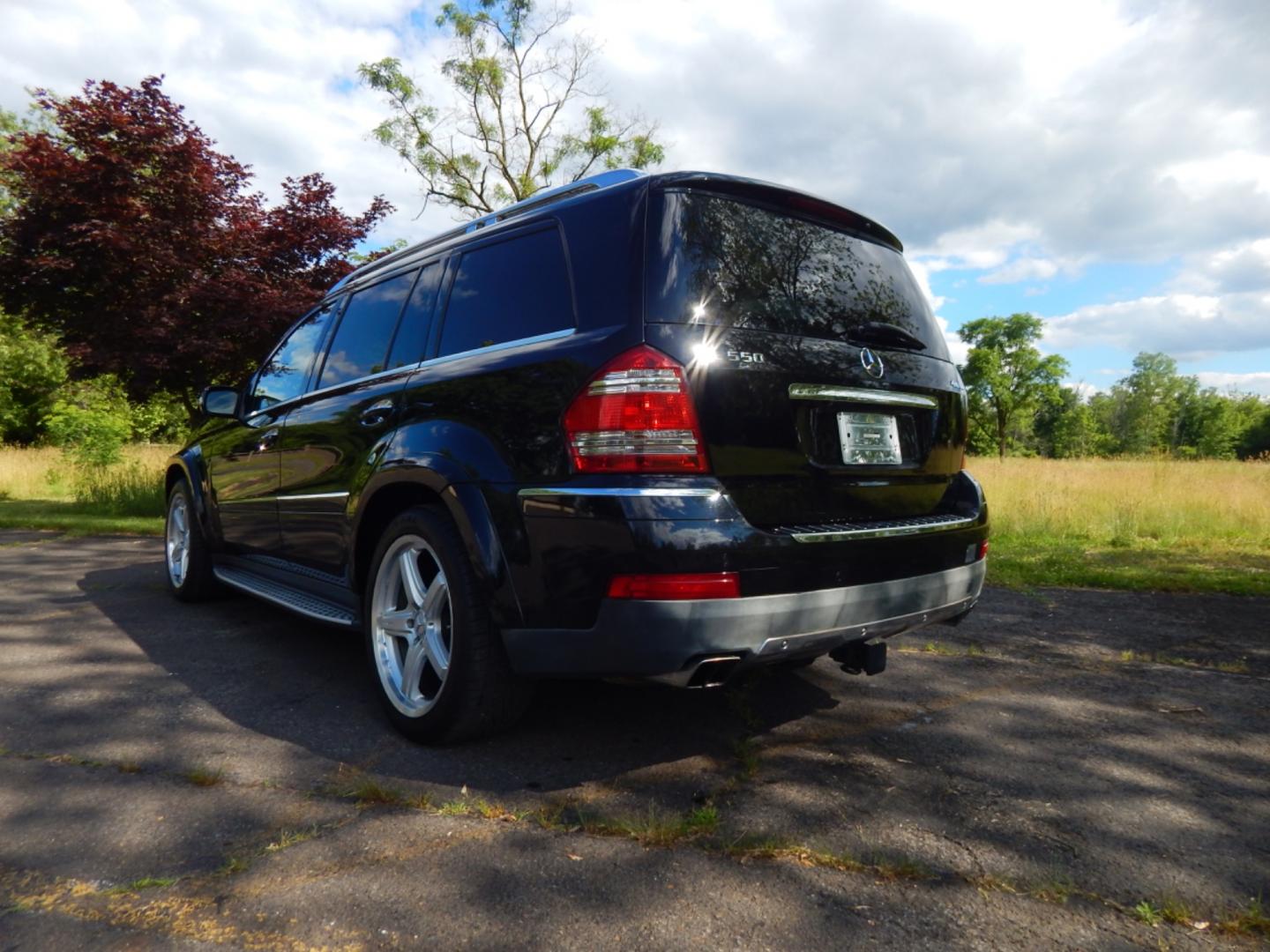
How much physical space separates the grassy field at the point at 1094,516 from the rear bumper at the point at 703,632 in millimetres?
4072

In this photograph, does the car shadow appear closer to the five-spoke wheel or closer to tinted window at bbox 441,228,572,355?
the five-spoke wheel

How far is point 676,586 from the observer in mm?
2227

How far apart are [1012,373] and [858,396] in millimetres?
75766

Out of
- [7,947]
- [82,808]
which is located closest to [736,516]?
[7,947]

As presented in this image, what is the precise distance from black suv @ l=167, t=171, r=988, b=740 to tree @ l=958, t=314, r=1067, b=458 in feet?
233

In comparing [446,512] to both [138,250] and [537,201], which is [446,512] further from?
[138,250]

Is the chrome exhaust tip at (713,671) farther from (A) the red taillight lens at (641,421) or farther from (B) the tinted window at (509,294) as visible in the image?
(B) the tinted window at (509,294)

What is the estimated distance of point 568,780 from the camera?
2562mm

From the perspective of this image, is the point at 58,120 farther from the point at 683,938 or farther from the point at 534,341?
the point at 683,938

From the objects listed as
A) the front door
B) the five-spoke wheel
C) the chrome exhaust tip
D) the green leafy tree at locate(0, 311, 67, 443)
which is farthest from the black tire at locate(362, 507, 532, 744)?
the green leafy tree at locate(0, 311, 67, 443)

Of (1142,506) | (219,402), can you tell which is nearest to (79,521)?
(219,402)

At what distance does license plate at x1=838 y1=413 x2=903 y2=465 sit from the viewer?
2689 millimetres


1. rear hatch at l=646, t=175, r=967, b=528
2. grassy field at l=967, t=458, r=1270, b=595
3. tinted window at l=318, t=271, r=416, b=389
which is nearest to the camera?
rear hatch at l=646, t=175, r=967, b=528

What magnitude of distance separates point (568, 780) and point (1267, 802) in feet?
6.91
